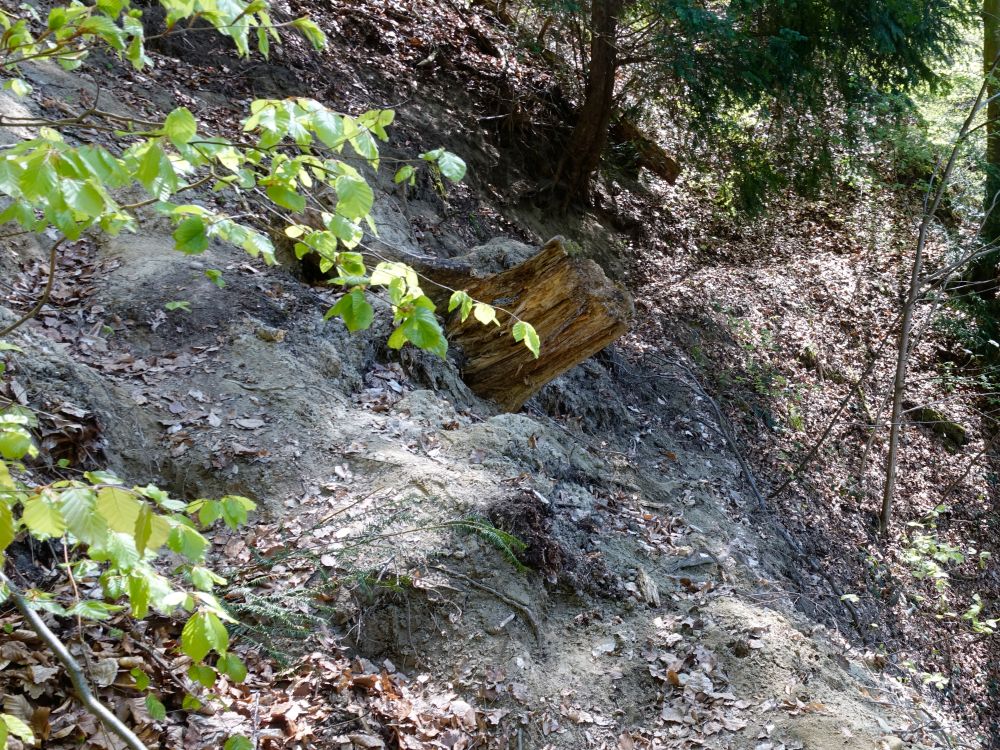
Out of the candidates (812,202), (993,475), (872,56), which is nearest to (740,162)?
(872,56)

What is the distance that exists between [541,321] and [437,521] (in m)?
2.35

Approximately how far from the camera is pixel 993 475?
12703mm

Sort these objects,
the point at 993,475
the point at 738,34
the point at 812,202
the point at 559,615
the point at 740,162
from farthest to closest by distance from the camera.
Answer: the point at 812,202 < the point at 993,475 < the point at 740,162 < the point at 738,34 < the point at 559,615

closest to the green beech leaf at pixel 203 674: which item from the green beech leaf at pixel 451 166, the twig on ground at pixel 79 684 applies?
the twig on ground at pixel 79 684

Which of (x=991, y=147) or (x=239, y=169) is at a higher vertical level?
(x=991, y=147)

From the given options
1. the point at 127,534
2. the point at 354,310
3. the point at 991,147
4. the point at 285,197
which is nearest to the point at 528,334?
the point at 354,310

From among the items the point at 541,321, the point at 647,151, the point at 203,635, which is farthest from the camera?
the point at 647,151

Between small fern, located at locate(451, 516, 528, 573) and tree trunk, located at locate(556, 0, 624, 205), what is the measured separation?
763 centimetres

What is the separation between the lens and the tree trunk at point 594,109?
9984 mm

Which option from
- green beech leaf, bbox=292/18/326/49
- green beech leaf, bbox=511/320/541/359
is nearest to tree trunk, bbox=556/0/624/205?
green beech leaf, bbox=292/18/326/49

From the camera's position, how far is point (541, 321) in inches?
252

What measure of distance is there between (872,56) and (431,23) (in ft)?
21.1

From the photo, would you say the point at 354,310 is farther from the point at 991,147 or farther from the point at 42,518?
the point at 991,147

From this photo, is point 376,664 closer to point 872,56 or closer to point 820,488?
point 820,488
